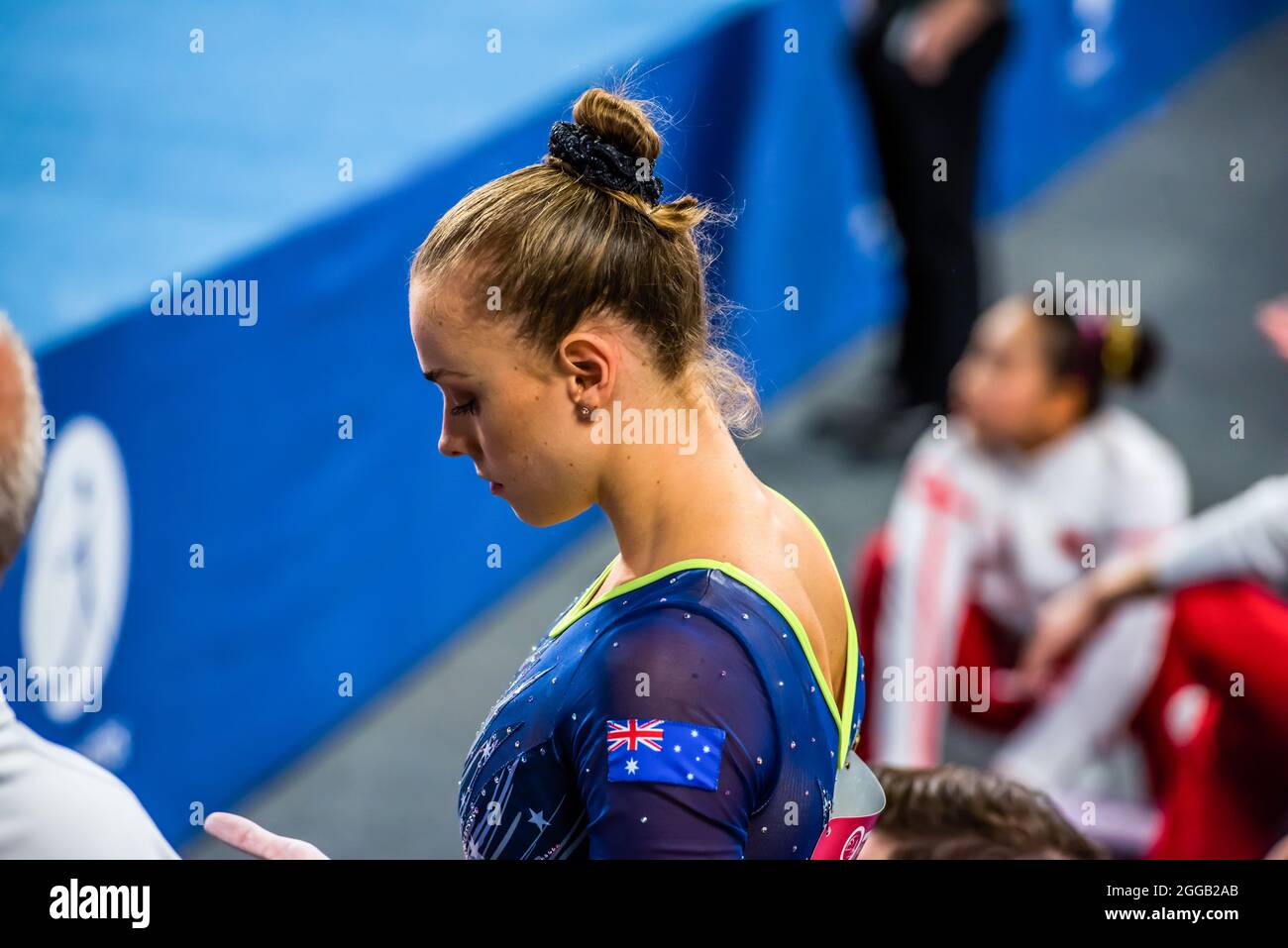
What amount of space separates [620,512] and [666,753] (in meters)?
0.25

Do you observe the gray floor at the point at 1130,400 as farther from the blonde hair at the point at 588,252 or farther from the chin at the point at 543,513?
the blonde hair at the point at 588,252

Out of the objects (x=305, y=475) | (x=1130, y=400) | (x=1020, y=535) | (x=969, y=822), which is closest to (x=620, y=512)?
(x=969, y=822)

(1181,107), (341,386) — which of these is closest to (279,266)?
(341,386)

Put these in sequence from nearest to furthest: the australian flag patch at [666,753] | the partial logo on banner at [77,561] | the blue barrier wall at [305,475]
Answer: the australian flag patch at [666,753] → the partial logo on banner at [77,561] → the blue barrier wall at [305,475]

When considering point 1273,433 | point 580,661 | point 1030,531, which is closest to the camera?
point 580,661

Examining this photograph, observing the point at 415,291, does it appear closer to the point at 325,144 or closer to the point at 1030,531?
the point at 1030,531

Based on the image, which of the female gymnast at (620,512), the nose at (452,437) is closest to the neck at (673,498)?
the female gymnast at (620,512)

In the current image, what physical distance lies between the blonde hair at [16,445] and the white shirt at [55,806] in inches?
5.3

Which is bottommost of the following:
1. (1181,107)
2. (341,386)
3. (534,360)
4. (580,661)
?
(580,661)

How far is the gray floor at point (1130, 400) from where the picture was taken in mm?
3209

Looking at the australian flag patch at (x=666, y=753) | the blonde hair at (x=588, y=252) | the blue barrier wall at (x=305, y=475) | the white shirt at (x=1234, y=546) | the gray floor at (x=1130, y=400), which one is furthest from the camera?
the gray floor at (x=1130, y=400)

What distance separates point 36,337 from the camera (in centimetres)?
262

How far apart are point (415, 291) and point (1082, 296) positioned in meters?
3.93

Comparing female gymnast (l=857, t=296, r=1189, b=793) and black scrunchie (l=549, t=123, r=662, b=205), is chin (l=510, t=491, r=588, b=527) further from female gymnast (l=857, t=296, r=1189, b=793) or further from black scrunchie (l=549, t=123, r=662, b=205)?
female gymnast (l=857, t=296, r=1189, b=793)
